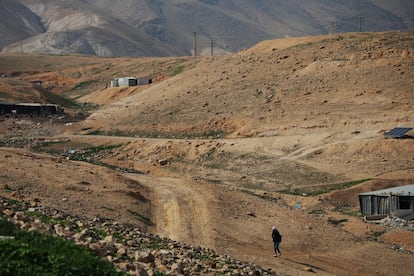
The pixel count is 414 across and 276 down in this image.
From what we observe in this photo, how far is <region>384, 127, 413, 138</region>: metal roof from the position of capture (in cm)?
4262

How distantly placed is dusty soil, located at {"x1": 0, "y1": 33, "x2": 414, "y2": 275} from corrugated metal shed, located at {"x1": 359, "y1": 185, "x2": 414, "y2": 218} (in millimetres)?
971

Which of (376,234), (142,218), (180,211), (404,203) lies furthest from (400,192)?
(142,218)

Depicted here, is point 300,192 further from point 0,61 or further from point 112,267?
point 0,61

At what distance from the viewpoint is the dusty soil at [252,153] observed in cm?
2570

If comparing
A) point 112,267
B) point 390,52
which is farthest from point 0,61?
point 112,267

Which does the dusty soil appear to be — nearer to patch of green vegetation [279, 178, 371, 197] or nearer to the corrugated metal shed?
patch of green vegetation [279, 178, 371, 197]

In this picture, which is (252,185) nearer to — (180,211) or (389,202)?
(389,202)

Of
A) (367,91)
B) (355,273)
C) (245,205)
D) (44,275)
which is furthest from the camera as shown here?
(367,91)

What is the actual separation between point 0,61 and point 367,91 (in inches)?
2630

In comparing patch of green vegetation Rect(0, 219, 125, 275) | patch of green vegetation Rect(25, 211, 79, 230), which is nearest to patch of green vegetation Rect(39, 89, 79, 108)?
patch of green vegetation Rect(25, 211, 79, 230)

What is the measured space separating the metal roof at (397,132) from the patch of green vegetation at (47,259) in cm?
3319

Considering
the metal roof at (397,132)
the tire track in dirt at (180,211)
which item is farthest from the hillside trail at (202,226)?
the metal roof at (397,132)

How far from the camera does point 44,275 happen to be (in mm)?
10609

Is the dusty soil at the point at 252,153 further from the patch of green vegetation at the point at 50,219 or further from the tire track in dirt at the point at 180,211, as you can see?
the patch of green vegetation at the point at 50,219
